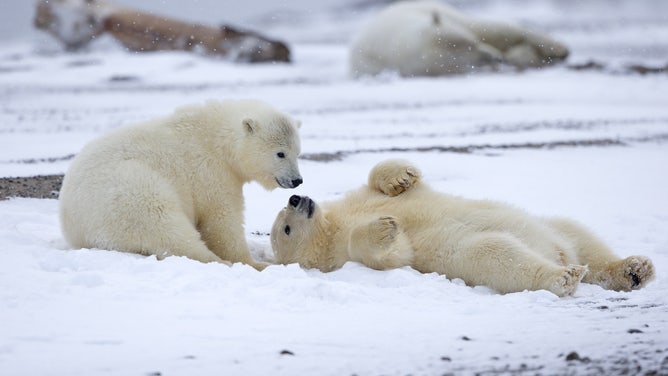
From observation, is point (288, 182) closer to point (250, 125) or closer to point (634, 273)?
point (250, 125)

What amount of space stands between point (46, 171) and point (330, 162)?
7.37 ft

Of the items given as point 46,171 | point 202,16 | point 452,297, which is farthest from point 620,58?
point 202,16

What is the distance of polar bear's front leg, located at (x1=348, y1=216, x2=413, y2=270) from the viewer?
171 inches

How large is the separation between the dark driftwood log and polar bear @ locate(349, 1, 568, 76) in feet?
5.70

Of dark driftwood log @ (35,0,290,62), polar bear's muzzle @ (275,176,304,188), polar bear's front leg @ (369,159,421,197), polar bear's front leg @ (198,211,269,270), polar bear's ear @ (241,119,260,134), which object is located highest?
dark driftwood log @ (35,0,290,62)

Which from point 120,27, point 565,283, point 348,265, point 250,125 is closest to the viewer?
point 565,283

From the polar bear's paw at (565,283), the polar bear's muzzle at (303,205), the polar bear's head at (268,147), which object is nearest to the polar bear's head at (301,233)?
the polar bear's muzzle at (303,205)

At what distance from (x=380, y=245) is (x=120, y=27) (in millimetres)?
12195

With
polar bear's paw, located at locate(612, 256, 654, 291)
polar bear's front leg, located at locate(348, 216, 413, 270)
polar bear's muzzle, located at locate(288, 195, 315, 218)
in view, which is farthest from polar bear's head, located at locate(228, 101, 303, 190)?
polar bear's paw, located at locate(612, 256, 654, 291)

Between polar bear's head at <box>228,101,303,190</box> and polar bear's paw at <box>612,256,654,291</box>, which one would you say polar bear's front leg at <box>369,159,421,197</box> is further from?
polar bear's paw at <box>612,256,654,291</box>

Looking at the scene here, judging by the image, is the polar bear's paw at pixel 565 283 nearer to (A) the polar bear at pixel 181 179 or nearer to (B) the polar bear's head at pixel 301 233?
(B) the polar bear's head at pixel 301 233

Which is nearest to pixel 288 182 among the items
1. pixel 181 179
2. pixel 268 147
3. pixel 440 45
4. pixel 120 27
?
pixel 268 147

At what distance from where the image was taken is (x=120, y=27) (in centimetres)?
1545

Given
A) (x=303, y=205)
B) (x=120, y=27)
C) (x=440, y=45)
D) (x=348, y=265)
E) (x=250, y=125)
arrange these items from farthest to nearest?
1. (x=120, y=27)
2. (x=440, y=45)
3. (x=250, y=125)
4. (x=303, y=205)
5. (x=348, y=265)
